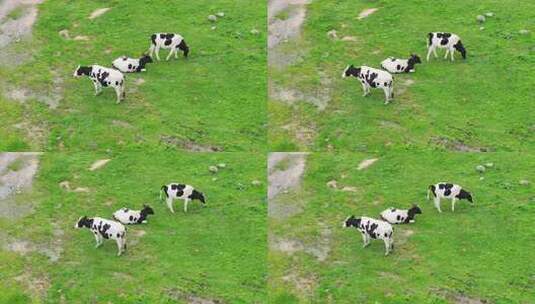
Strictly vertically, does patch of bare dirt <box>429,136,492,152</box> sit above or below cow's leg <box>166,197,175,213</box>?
above

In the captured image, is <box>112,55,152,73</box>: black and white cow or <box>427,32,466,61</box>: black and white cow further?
<box>427,32,466,61</box>: black and white cow

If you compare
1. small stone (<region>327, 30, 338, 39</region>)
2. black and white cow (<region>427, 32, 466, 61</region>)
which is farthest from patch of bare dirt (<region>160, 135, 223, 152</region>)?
black and white cow (<region>427, 32, 466, 61</region>)

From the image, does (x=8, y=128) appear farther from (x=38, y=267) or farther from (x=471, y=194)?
→ (x=471, y=194)

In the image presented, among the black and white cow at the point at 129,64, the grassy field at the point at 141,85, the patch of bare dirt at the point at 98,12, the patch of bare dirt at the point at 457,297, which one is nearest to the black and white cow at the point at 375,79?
the grassy field at the point at 141,85

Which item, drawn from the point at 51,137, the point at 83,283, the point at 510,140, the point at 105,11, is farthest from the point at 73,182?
the point at 510,140

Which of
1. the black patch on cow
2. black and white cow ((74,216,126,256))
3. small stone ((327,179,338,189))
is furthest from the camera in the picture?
the black patch on cow

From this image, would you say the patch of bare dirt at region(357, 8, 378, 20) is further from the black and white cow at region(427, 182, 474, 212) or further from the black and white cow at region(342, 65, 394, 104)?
the black and white cow at region(427, 182, 474, 212)

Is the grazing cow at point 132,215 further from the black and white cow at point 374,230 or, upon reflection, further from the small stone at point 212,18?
the small stone at point 212,18
